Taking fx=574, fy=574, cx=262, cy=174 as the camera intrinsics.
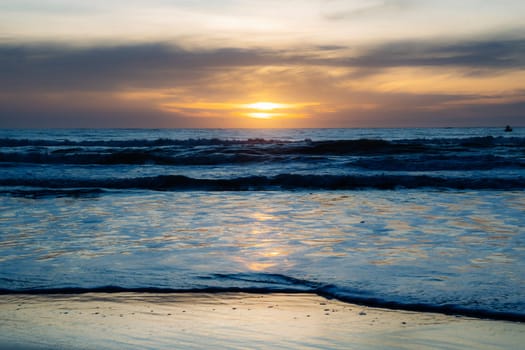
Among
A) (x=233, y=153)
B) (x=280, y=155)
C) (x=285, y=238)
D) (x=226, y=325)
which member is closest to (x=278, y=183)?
(x=285, y=238)

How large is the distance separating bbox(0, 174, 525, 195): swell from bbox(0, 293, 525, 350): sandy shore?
949cm

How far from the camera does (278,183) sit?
1527cm

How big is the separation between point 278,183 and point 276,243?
8.59 metres

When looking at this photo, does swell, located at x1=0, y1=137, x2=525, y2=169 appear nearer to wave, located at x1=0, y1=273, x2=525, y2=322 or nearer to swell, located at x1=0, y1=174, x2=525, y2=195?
swell, located at x1=0, y1=174, x2=525, y2=195

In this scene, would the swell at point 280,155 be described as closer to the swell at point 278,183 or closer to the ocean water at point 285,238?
the swell at point 278,183

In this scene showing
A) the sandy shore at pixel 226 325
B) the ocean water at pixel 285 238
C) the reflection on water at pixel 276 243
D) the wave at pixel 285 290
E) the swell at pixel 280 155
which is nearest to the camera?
the sandy shore at pixel 226 325

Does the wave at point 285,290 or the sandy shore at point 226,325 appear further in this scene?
the wave at point 285,290

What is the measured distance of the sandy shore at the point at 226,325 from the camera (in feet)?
11.7

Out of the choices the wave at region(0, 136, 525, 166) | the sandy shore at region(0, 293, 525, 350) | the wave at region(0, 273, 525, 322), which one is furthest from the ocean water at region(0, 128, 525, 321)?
the wave at region(0, 136, 525, 166)

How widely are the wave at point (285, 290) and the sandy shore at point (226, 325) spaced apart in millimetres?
104

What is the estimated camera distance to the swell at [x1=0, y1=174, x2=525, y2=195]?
1419 centimetres

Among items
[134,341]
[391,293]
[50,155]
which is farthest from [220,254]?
[50,155]

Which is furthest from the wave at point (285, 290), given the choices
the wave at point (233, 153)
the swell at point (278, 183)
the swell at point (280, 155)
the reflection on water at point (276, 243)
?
the wave at point (233, 153)

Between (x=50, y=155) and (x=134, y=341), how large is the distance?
24121mm
